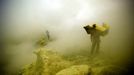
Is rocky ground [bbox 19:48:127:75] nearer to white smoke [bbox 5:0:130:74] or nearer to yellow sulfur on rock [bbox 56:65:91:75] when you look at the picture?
yellow sulfur on rock [bbox 56:65:91:75]

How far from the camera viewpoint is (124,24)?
2.77m

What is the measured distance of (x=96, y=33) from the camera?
2.74 meters

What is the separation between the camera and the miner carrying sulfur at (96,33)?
2713mm

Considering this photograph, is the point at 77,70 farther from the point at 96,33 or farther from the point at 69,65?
the point at 96,33

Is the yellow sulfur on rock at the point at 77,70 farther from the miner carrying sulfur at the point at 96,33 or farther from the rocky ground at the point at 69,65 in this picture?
the miner carrying sulfur at the point at 96,33

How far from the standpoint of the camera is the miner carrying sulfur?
271 centimetres

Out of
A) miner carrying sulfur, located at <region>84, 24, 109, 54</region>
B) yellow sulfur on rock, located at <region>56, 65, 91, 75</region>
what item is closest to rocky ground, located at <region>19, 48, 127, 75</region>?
yellow sulfur on rock, located at <region>56, 65, 91, 75</region>

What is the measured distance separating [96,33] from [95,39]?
0.07m

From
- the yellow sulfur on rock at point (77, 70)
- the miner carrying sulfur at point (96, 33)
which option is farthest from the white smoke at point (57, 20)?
the yellow sulfur on rock at point (77, 70)

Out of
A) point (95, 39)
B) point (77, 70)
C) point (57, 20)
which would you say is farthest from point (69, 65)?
point (57, 20)

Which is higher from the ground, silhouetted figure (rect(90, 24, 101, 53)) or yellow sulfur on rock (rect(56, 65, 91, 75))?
silhouetted figure (rect(90, 24, 101, 53))

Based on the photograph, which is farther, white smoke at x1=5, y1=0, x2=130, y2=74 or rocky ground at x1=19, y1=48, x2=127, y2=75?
white smoke at x1=5, y1=0, x2=130, y2=74

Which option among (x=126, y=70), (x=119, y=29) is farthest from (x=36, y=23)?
(x=126, y=70)

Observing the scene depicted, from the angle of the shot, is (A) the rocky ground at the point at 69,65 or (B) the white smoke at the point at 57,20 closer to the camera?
(A) the rocky ground at the point at 69,65
